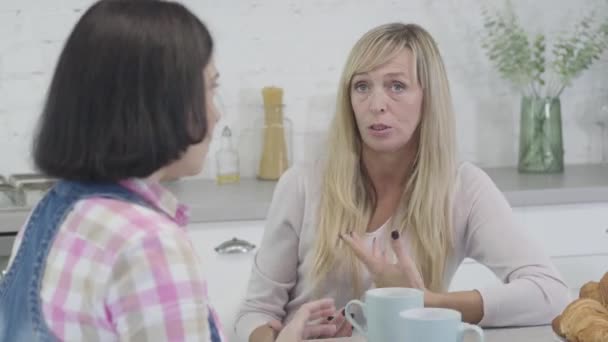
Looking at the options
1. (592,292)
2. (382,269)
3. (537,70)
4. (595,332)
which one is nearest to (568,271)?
(537,70)

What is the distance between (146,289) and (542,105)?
94.7 inches

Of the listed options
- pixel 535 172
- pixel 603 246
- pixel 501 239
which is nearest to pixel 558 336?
pixel 501 239

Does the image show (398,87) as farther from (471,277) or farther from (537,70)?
(537,70)

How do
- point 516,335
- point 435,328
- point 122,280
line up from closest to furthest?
point 122,280, point 435,328, point 516,335

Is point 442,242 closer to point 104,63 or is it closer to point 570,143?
point 104,63

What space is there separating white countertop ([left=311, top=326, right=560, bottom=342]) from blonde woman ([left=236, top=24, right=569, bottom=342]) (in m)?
0.16

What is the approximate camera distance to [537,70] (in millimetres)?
3148

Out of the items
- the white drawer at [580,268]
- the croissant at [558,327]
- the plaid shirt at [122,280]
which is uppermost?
the plaid shirt at [122,280]

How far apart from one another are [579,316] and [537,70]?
1891mm

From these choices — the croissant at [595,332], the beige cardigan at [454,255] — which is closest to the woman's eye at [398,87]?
the beige cardigan at [454,255]

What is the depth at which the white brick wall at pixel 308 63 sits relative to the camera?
3.04 metres

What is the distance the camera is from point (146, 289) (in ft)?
2.80

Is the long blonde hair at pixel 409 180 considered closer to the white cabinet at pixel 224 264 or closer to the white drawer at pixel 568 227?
the white cabinet at pixel 224 264

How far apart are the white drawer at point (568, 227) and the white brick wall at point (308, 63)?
0.54 metres
